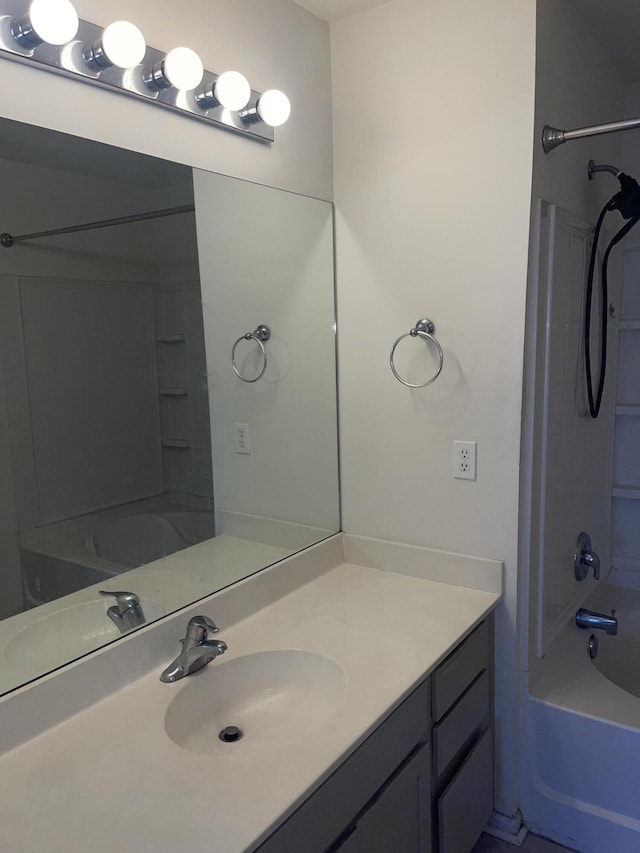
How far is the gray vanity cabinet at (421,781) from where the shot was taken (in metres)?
1.18

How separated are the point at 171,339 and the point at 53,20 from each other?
0.69 meters

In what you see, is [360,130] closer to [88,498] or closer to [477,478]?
[477,478]

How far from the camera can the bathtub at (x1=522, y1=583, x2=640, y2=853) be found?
1790mm

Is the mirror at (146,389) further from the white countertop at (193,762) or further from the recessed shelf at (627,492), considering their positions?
the recessed shelf at (627,492)

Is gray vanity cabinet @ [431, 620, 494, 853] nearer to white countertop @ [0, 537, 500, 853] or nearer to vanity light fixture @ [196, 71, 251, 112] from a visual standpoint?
white countertop @ [0, 537, 500, 853]

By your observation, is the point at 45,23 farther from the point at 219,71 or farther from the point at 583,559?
the point at 583,559

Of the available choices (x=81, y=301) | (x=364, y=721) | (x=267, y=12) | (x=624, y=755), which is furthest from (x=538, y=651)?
(x=267, y=12)

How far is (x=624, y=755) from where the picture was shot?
1.78 m

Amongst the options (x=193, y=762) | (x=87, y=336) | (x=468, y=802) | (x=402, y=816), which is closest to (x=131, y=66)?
(x=87, y=336)

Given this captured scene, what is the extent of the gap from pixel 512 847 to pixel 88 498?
5.26 feet

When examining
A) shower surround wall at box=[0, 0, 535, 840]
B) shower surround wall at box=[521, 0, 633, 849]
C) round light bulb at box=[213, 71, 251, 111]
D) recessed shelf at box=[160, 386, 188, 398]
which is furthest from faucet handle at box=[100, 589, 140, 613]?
round light bulb at box=[213, 71, 251, 111]

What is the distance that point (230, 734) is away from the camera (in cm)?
142

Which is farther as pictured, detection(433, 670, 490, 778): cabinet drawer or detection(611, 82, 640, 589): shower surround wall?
detection(611, 82, 640, 589): shower surround wall

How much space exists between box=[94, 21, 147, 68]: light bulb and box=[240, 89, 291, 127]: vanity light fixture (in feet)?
1.32
